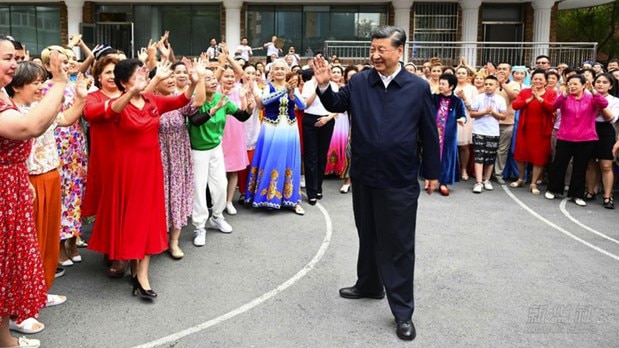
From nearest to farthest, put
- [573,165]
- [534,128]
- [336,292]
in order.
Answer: [336,292] → [573,165] → [534,128]

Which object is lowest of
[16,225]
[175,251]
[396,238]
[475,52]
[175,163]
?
[175,251]

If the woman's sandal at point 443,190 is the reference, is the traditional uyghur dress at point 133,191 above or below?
above

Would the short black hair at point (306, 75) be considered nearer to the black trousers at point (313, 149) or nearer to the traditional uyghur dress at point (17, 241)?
the black trousers at point (313, 149)

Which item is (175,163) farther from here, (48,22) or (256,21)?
(48,22)

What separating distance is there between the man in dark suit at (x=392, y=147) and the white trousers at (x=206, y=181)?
7.26 feet

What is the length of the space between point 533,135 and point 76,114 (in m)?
7.25

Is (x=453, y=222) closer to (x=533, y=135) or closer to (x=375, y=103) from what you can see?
(x=533, y=135)

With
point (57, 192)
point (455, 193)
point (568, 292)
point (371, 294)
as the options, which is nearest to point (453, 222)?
point (455, 193)

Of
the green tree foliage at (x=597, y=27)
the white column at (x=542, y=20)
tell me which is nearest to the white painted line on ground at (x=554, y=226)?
the white column at (x=542, y=20)

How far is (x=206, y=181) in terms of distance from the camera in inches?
247

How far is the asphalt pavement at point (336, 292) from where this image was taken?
413 centimetres

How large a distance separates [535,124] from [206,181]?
5684mm

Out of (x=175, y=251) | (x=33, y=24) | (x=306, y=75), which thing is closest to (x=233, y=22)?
(x=33, y=24)

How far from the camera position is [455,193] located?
903 centimetres
